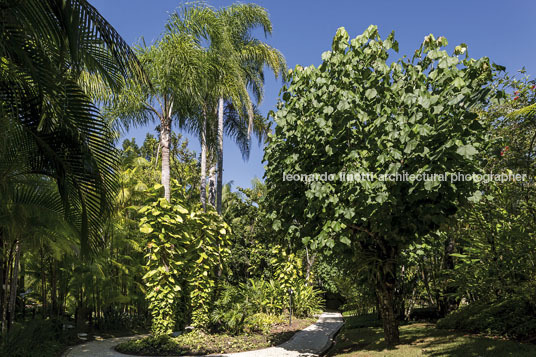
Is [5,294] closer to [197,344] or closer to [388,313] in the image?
[197,344]

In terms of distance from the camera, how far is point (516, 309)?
7691mm

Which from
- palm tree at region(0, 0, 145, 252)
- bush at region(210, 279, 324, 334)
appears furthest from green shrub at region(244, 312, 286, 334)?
palm tree at region(0, 0, 145, 252)

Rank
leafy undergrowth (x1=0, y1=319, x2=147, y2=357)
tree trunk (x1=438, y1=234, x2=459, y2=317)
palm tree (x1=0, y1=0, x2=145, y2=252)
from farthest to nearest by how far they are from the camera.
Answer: tree trunk (x1=438, y1=234, x2=459, y2=317) < leafy undergrowth (x1=0, y1=319, x2=147, y2=357) < palm tree (x1=0, y1=0, x2=145, y2=252)

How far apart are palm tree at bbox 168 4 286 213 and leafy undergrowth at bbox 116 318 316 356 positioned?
6706mm

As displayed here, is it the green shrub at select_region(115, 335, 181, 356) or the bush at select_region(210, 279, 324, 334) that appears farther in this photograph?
the bush at select_region(210, 279, 324, 334)

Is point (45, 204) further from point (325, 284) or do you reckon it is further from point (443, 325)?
point (325, 284)

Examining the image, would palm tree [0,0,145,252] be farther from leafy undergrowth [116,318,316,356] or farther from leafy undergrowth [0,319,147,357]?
leafy undergrowth [116,318,316,356]

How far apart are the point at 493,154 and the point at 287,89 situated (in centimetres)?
414

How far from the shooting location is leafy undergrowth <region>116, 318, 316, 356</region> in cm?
883

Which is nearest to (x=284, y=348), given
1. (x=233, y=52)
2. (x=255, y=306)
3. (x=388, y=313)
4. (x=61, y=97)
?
(x=388, y=313)

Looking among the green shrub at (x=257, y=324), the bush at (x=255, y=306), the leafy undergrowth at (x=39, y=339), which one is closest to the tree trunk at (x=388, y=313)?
the bush at (x=255, y=306)

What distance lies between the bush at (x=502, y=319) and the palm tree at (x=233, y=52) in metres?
9.99

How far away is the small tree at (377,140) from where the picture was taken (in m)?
5.23

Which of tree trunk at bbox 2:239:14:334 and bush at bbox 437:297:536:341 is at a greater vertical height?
tree trunk at bbox 2:239:14:334
